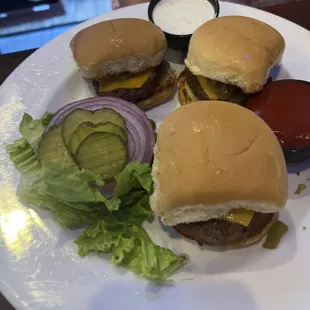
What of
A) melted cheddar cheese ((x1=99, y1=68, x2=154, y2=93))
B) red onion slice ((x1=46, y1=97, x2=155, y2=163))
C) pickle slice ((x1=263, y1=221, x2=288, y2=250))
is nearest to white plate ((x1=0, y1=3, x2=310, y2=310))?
pickle slice ((x1=263, y1=221, x2=288, y2=250))

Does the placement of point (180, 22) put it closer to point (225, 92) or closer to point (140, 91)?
point (140, 91)

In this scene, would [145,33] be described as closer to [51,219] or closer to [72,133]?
[72,133]

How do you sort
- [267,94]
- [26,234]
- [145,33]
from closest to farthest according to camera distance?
[26,234]
[267,94]
[145,33]

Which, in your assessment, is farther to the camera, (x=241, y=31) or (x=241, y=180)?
(x=241, y=31)

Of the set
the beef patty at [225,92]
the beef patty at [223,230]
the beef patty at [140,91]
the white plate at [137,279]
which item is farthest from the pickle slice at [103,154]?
the beef patty at [225,92]

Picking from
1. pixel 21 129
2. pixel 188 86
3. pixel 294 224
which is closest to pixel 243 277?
pixel 294 224

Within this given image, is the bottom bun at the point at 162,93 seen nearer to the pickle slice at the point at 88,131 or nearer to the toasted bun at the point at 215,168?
the pickle slice at the point at 88,131

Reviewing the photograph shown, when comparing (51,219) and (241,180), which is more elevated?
(241,180)
